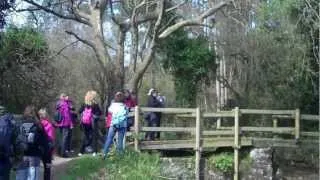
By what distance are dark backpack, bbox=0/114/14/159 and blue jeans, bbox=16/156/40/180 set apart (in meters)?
0.71

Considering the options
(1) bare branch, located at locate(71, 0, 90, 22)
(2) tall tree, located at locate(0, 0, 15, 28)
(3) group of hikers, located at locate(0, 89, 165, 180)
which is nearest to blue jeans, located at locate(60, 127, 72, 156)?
(3) group of hikers, located at locate(0, 89, 165, 180)

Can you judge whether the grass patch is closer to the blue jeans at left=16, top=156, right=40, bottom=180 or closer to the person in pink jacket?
the person in pink jacket

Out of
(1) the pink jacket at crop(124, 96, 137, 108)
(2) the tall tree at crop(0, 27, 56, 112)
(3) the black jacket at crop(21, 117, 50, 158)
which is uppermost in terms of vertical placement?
(2) the tall tree at crop(0, 27, 56, 112)

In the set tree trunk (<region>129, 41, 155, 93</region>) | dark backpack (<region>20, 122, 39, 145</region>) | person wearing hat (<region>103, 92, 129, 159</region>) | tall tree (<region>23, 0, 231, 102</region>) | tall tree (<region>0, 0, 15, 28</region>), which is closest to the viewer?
dark backpack (<region>20, 122, 39, 145</region>)

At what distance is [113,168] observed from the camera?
1570cm

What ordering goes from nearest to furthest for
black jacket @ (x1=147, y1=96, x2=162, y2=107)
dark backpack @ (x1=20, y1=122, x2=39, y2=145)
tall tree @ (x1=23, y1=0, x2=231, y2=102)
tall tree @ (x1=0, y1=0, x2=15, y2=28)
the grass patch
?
1. dark backpack @ (x1=20, y1=122, x2=39, y2=145)
2. the grass patch
3. tall tree @ (x1=0, y1=0, x2=15, y2=28)
4. black jacket @ (x1=147, y1=96, x2=162, y2=107)
5. tall tree @ (x1=23, y1=0, x2=231, y2=102)

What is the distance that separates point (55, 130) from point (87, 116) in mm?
904

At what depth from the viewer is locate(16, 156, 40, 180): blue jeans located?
416 inches

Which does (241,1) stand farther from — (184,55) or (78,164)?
(78,164)

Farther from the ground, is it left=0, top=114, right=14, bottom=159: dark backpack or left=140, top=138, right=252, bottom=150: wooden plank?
left=0, top=114, right=14, bottom=159: dark backpack

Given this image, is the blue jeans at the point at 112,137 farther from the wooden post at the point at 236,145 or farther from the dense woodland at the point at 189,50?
the dense woodland at the point at 189,50

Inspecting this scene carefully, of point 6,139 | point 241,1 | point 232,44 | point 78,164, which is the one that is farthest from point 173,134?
point 6,139

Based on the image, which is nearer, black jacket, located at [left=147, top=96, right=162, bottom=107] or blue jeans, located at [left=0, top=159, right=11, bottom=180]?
blue jeans, located at [left=0, top=159, right=11, bottom=180]

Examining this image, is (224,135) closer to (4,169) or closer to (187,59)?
(187,59)
